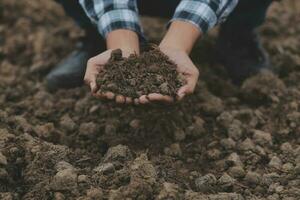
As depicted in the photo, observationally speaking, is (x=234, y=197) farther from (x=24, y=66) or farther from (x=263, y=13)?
(x=24, y=66)

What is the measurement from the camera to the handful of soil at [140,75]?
1.50 metres

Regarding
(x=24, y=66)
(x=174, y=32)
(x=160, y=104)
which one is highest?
(x=174, y=32)

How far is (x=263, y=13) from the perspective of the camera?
207cm

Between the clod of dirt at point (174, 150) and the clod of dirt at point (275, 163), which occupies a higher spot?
the clod of dirt at point (275, 163)

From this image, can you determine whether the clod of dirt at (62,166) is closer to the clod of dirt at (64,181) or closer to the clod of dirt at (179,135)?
the clod of dirt at (64,181)

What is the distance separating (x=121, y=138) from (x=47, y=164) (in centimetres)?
28

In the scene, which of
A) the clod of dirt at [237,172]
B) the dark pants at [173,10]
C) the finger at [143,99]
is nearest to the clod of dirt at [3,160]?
the finger at [143,99]

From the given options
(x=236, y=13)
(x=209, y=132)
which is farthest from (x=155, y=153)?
(x=236, y=13)

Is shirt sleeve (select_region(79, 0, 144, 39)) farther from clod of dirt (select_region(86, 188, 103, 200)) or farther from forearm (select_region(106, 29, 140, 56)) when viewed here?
clod of dirt (select_region(86, 188, 103, 200))

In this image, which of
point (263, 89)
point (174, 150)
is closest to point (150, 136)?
point (174, 150)

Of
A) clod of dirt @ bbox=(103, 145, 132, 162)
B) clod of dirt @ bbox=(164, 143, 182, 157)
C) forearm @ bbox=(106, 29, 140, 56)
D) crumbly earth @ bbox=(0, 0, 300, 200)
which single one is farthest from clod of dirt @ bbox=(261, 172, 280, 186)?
forearm @ bbox=(106, 29, 140, 56)

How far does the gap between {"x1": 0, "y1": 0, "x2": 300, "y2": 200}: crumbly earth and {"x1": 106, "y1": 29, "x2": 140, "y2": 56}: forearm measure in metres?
0.20

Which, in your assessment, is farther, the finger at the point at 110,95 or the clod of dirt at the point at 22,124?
the clod of dirt at the point at 22,124

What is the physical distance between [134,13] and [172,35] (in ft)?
0.46
